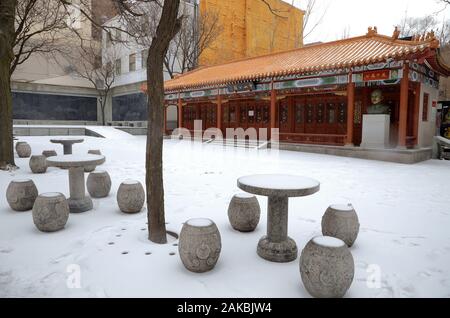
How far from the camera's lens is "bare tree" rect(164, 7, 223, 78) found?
22.7m

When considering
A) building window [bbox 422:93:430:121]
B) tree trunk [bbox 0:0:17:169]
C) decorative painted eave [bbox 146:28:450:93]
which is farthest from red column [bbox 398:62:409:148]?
tree trunk [bbox 0:0:17:169]

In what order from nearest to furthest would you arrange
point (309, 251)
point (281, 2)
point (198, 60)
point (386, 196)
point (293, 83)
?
point (309, 251)
point (386, 196)
point (293, 83)
point (198, 60)
point (281, 2)

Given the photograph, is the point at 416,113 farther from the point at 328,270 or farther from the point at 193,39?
the point at 193,39

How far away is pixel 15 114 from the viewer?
86.5ft

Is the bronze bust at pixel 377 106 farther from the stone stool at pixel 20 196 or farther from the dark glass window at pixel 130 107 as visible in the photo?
the dark glass window at pixel 130 107

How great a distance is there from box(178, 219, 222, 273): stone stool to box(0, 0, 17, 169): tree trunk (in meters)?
7.00

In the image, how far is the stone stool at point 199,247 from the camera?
9.55 ft

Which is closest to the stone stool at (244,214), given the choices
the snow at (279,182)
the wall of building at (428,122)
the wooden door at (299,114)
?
the snow at (279,182)

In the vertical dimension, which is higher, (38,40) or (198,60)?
(38,40)

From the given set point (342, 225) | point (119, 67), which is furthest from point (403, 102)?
point (119, 67)

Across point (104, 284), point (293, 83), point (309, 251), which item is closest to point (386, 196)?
point (309, 251)

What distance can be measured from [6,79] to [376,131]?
11.0 metres
